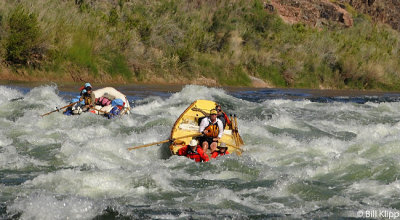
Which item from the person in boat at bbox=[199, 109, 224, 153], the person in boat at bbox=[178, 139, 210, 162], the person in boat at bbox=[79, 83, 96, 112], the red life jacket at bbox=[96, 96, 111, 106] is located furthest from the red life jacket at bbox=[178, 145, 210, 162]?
the red life jacket at bbox=[96, 96, 111, 106]

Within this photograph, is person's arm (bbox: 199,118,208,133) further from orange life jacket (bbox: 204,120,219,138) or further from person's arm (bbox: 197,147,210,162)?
person's arm (bbox: 197,147,210,162)

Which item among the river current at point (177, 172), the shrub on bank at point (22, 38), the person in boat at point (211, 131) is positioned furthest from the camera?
the shrub on bank at point (22, 38)

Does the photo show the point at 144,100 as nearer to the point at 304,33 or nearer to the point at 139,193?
the point at 139,193

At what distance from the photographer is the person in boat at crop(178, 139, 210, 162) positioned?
971 centimetres

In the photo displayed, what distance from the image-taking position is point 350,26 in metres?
44.6

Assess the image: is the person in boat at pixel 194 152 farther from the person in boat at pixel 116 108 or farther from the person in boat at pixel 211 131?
the person in boat at pixel 116 108

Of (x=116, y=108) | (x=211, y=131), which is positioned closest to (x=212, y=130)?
(x=211, y=131)

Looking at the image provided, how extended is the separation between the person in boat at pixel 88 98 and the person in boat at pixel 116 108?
1.51 ft

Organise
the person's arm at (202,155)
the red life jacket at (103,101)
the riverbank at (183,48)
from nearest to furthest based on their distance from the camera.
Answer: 1. the person's arm at (202,155)
2. the red life jacket at (103,101)
3. the riverbank at (183,48)

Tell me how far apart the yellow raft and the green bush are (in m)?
10.4

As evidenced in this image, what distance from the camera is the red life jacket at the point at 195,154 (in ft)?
31.9

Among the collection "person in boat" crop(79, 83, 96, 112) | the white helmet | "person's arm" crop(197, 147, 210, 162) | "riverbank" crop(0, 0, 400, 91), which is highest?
the white helmet

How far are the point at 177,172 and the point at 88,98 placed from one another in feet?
18.0

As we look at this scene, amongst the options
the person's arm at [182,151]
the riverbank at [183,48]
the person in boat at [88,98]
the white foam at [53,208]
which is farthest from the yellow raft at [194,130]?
the riverbank at [183,48]
